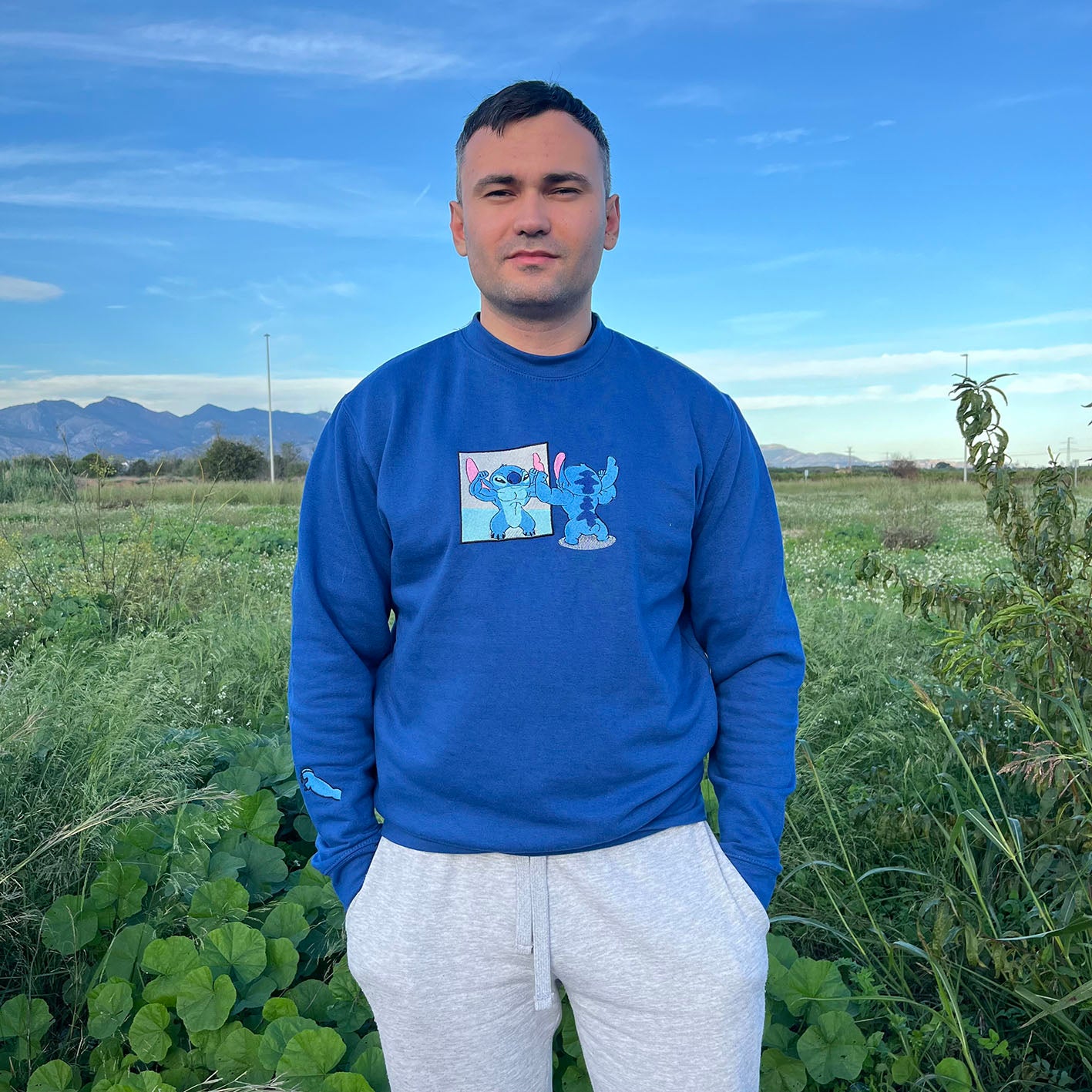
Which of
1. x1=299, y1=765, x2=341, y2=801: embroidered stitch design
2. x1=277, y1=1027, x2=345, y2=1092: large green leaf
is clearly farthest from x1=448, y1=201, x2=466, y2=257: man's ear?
x1=277, y1=1027, x2=345, y2=1092: large green leaf

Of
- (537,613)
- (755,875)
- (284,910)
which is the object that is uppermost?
(537,613)

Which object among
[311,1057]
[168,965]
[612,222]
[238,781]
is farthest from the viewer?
[238,781]

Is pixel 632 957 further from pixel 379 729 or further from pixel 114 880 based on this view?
pixel 114 880

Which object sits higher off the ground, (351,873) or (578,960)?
(351,873)

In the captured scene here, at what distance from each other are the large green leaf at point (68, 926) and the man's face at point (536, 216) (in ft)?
7.40

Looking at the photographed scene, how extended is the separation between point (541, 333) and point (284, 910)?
195cm

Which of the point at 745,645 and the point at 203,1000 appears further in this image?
the point at 203,1000

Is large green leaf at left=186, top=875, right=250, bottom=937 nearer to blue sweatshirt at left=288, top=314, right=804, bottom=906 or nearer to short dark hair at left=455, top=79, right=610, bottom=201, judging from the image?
blue sweatshirt at left=288, top=314, right=804, bottom=906

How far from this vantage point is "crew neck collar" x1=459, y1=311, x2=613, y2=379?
183cm

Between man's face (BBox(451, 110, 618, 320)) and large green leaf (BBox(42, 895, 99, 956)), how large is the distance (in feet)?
7.40

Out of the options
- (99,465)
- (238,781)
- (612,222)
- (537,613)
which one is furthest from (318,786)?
(99,465)

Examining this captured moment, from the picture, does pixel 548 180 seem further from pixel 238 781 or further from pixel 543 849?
pixel 238 781

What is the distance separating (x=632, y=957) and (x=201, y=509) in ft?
19.8

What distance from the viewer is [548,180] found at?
5.95 ft
